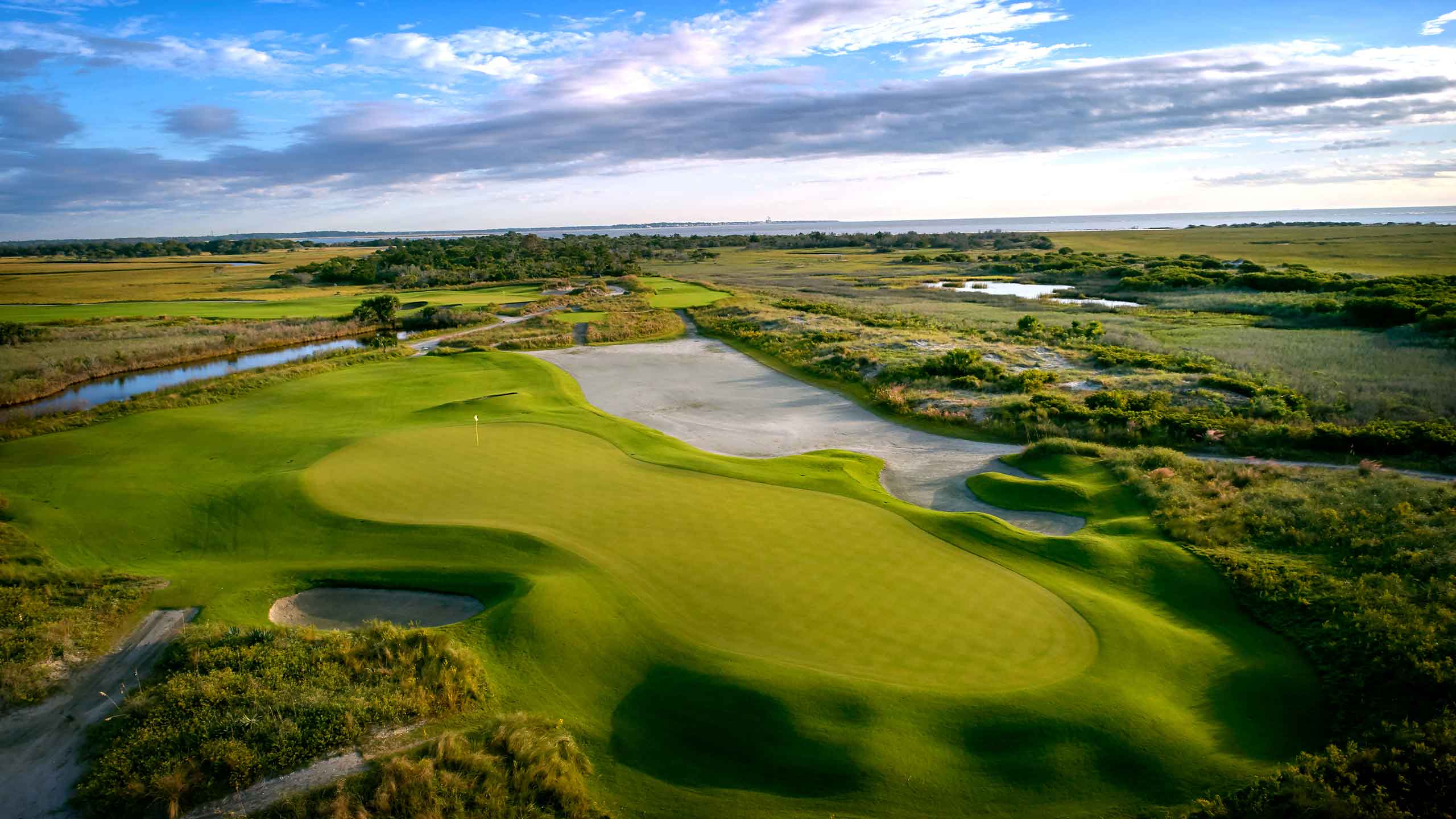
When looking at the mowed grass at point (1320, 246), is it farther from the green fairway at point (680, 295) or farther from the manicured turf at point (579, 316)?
the manicured turf at point (579, 316)

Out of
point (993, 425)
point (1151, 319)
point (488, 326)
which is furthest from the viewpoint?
point (488, 326)

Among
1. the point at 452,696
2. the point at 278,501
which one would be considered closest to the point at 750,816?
the point at 452,696

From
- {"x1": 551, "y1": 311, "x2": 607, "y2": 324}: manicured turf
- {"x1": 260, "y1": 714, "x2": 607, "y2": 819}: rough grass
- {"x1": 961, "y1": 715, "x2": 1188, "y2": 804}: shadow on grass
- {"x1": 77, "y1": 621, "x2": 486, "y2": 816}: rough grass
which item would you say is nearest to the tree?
{"x1": 551, "y1": 311, "x2": 607, "y2": 324}: manicured turf

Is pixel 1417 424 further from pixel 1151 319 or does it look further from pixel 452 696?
pixel 1151 319

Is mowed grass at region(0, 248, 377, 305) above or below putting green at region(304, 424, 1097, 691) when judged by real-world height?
above

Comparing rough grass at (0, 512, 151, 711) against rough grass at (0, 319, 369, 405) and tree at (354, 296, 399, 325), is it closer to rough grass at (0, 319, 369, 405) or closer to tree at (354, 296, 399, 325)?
rough grass at (0, 319, 369, 405)

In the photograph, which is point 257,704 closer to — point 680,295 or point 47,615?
point 47,615

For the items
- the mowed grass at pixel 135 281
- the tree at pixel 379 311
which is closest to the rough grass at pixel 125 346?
the tree at pixel 379 311
